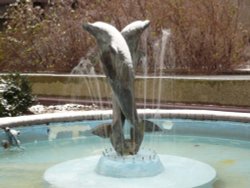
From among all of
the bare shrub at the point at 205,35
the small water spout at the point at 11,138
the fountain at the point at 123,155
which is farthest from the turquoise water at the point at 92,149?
the bare shrub at the point at 205,35

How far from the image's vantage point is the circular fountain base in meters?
7.02

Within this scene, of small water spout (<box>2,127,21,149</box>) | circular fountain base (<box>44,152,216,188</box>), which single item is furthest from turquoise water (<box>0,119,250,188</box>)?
circular fountain base (<box>44,152,216,188</box>)

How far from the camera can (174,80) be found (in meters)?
16.2

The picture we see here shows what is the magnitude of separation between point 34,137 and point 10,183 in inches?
127

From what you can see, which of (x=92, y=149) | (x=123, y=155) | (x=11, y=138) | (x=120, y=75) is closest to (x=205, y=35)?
(x=92, y=149)

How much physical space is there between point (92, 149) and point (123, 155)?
267 cm

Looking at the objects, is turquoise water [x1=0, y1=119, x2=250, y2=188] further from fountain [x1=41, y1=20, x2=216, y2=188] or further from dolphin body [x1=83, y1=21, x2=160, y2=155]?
dolphin body [x1=83, y1=21, x2=160, y2=155]

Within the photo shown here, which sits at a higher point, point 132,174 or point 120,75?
point 120,75

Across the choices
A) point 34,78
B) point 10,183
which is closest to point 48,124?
point 10,183

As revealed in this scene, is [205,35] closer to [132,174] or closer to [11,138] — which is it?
[11,138]

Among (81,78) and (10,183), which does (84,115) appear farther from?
(81,78)

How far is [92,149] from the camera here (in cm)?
1025

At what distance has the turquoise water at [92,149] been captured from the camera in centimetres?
810

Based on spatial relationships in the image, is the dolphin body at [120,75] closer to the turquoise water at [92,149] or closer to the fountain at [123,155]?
the fountain at [123,155]
